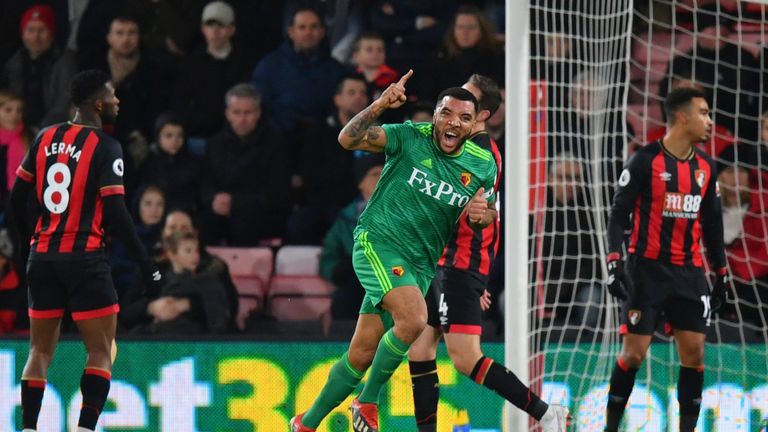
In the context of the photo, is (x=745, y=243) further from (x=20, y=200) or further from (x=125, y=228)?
(x=20, y=200)

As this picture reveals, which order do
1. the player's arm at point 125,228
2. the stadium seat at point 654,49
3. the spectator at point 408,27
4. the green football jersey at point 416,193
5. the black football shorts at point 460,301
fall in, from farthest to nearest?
the spectator at point 408,27, the stadium seat at point 654,49, the black football shorts at point 460,301, the player's arm at point 125,228, the green football jersey at point 416,193

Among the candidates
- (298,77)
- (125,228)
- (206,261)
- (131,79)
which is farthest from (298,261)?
(125,228)

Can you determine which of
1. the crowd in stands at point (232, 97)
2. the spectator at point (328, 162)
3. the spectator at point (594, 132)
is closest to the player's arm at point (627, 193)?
the spectator at point (594, 132)

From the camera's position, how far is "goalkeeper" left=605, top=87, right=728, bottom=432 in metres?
7.08

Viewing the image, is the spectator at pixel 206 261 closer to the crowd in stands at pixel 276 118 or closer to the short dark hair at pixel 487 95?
the crowd in stands at pixel 276 118

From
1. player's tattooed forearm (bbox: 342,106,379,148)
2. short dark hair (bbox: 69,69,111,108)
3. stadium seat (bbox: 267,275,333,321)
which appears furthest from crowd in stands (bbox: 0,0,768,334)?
player's tattooed forearm (bbox: 342,106,379,148)

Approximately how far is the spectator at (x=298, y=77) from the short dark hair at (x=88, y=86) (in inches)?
123

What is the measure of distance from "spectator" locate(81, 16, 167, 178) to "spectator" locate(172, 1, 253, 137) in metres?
0.18

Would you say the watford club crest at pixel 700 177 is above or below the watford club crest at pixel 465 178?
above

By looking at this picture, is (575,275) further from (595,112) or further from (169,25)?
(169,25)

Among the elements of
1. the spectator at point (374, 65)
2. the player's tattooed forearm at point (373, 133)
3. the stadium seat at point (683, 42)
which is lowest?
the player's tattooed forearm at point (373, 133)

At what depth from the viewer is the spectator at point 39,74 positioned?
9.38 meters

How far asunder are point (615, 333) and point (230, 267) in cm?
257

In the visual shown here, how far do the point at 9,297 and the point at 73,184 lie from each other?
2.72 meters
